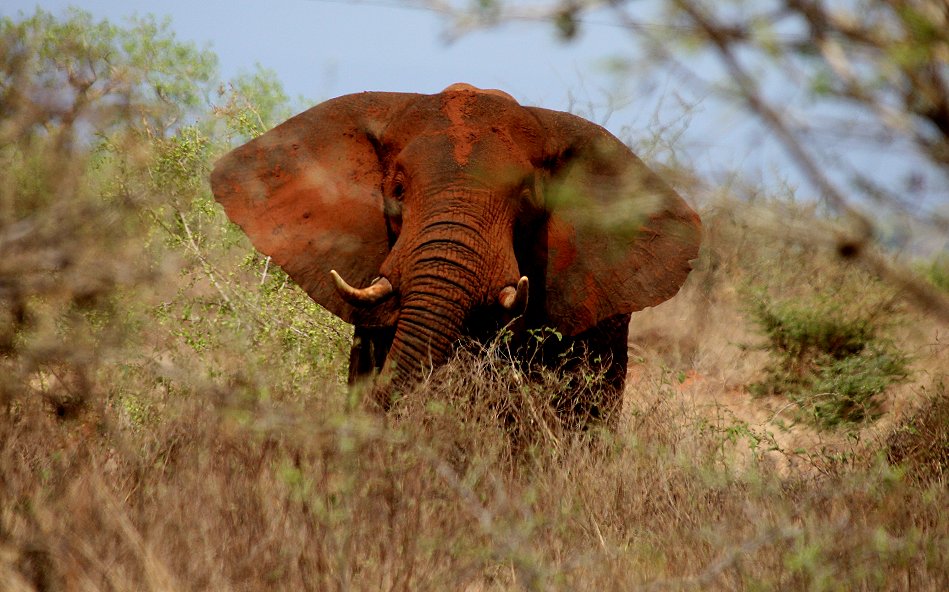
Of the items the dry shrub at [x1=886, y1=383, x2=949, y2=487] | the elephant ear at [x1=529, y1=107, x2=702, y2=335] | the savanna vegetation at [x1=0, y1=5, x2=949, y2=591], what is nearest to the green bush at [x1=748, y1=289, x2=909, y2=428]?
the savanna vegetation at [x1=0, y1=5, x2=949, y2=591]

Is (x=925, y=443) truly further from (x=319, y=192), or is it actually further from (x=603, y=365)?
(x=319, y=192)

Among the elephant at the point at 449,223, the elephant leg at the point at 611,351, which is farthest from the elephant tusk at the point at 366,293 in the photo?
the elephant leg at the point at 611,351

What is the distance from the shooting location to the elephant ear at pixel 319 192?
7.12 metres

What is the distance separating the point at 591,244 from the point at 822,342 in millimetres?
3437

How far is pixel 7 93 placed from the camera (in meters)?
4.77

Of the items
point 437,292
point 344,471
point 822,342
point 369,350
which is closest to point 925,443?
point 437,292

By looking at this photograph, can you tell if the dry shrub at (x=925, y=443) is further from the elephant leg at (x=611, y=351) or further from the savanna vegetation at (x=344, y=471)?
the elephant leg at (x=611, y=351)

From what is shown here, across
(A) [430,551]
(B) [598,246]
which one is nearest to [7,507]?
(A) [430,551]

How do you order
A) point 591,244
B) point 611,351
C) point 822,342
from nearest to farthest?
point 591,244 < point 611,351 < point 822,342

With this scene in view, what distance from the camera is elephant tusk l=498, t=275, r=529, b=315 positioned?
6293 mm

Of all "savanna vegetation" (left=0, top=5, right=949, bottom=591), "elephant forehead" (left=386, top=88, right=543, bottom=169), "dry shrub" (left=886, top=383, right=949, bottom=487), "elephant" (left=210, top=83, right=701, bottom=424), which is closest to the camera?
"savanna vegetation" (left=0, top=5, right=949, bottom=591)

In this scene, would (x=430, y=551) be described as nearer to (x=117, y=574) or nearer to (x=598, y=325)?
(x=117, y=574)

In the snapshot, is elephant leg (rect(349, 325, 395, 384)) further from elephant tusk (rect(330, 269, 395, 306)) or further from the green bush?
the green bush

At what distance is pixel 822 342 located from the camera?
973cm
